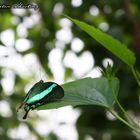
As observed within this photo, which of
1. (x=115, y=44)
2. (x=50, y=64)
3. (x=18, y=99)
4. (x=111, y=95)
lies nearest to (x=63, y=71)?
(x=50, y=64)

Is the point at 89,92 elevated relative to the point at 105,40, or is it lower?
lower

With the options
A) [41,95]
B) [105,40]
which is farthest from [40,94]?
[105,40]

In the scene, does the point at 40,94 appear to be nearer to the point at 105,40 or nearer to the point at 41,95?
the point at 41,95

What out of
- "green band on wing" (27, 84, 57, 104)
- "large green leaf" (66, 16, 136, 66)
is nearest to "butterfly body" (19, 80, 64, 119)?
"green band on wing" (27, 84, 57, 104)

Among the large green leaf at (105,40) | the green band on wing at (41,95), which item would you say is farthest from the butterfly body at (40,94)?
the large green leaf at (105,40)

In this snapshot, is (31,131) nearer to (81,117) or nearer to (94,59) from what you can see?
(81,117)
